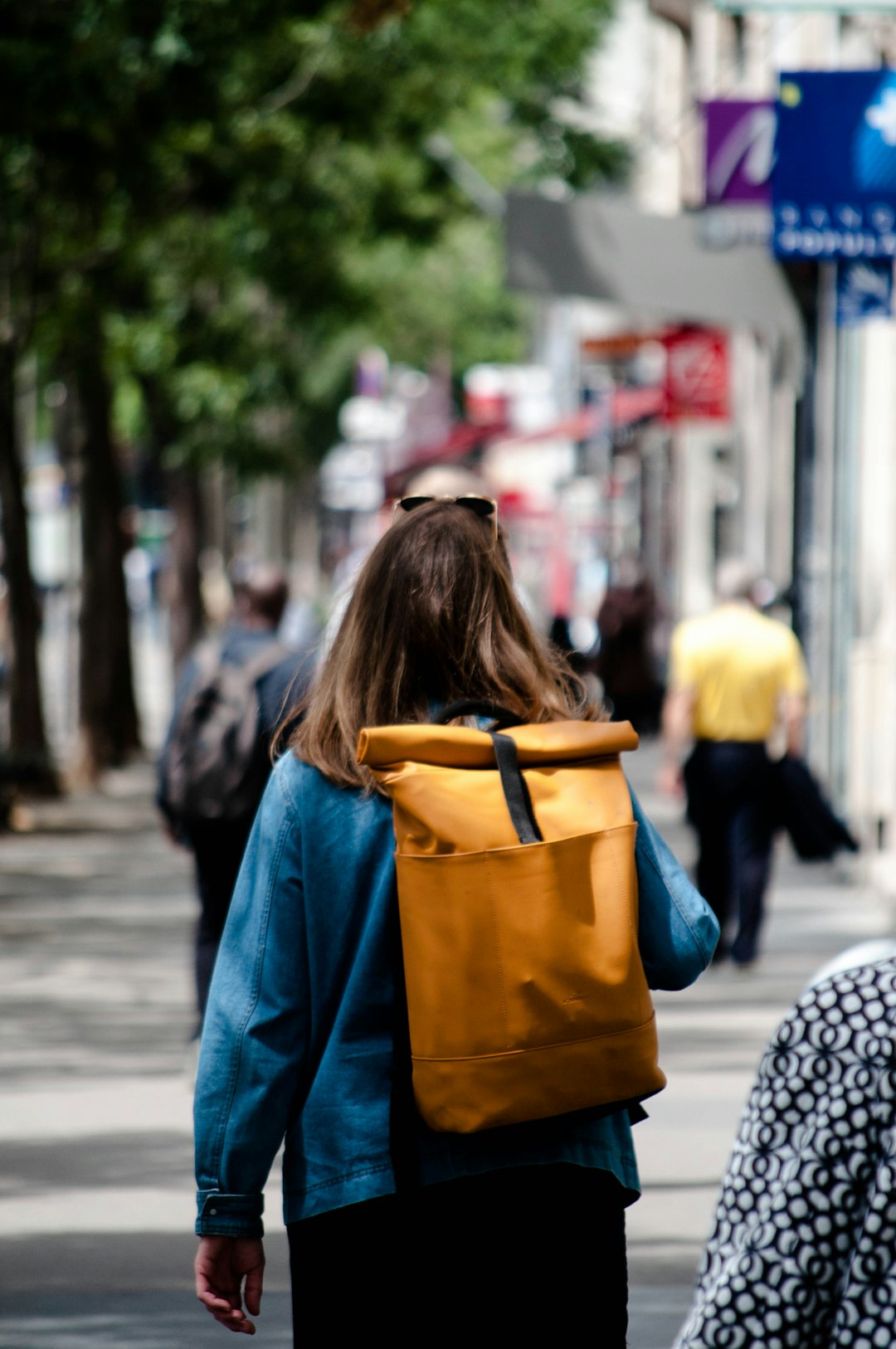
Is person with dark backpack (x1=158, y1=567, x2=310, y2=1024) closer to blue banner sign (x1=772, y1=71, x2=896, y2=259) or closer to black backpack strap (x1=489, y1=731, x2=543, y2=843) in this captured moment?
blue banner sign (x1=772, y1=71, x2=896, y2=259)

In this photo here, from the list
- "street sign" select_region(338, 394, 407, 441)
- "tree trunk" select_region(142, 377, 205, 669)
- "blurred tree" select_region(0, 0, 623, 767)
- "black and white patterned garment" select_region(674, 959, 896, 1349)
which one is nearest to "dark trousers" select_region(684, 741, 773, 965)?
"blurred tree" select_region(0, 0, 623, 767)

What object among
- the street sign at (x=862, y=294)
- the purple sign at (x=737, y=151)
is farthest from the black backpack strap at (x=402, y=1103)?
the purple sign at (x=737, y=151)

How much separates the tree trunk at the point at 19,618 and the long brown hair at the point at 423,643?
13572 mm

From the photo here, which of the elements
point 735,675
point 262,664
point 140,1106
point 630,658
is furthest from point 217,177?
point 140,1106

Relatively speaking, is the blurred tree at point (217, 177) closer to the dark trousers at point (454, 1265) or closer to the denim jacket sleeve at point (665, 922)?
the denim jacket sleeve at point (665, 922)

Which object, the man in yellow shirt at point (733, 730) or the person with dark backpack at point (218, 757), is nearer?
the person with dark backpack at point (218, 757)

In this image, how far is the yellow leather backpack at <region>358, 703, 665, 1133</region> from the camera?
8.42ft

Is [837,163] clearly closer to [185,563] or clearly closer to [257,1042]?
[257,1042]

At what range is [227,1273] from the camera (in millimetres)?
2840

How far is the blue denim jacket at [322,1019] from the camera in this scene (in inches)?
106

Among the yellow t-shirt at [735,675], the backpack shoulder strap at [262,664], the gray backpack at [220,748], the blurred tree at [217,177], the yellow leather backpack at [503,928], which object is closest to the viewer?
the yellow leather backpack at [503,928]

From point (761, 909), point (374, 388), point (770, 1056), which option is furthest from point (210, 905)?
point (374, 388)

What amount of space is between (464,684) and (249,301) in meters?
25.7

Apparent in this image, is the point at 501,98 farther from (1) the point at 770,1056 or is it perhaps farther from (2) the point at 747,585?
(1) the point at 770,1056
